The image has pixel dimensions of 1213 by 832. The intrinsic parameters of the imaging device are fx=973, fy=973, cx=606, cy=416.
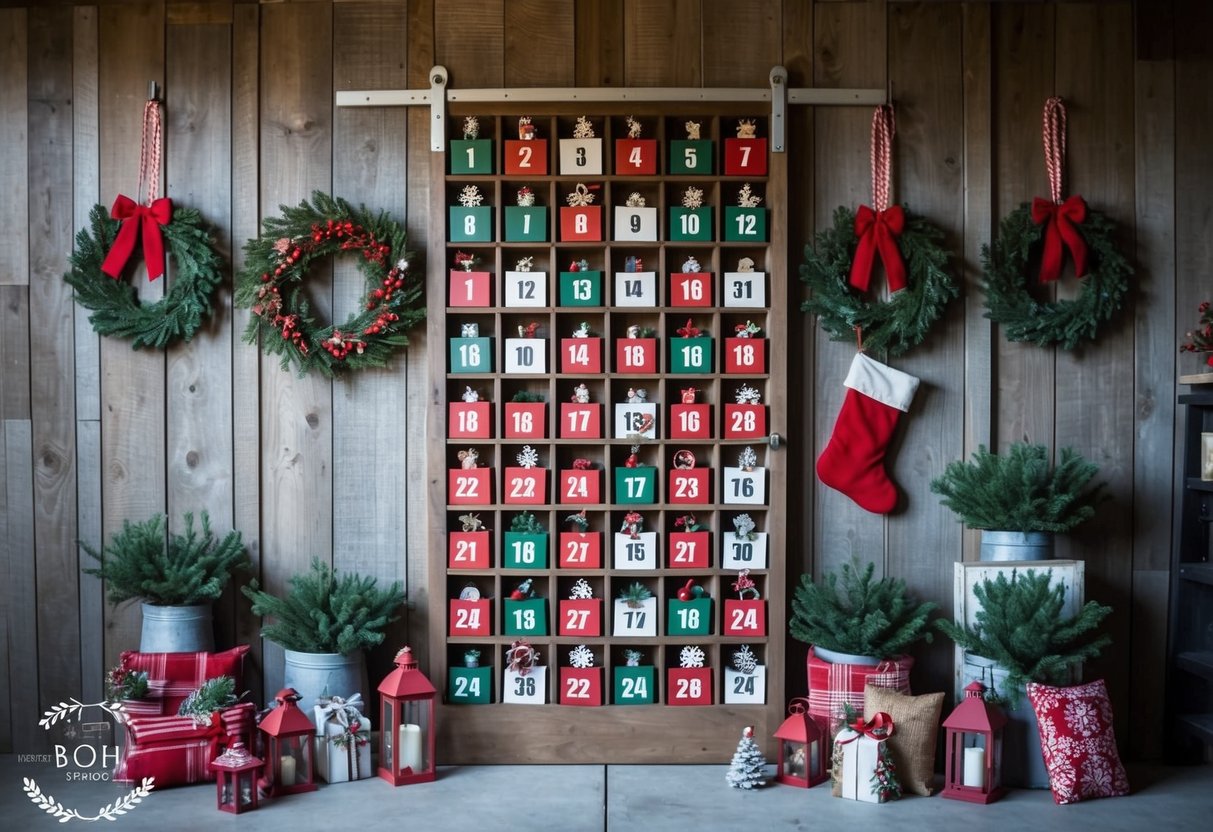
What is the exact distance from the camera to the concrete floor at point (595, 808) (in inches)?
109

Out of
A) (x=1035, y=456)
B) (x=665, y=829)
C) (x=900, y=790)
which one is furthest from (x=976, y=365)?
(x=665, y=829)

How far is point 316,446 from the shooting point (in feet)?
11.4

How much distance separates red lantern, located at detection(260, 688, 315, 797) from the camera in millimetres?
2969

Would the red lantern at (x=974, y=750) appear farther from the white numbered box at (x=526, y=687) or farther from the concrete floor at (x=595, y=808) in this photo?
the white numbered box at (x=526, y=687)

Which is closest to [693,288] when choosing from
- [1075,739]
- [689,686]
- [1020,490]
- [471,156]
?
[471,156]

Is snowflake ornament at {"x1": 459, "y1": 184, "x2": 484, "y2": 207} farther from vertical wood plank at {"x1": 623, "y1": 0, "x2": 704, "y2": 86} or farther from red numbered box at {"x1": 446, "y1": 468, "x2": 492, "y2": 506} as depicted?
red numbered box at {"x1": 446, "y1": 468, "x2": 492, "y2": 506}

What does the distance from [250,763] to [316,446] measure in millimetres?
1099

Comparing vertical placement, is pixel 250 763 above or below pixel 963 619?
below

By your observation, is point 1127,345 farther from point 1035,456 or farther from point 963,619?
point 963,619

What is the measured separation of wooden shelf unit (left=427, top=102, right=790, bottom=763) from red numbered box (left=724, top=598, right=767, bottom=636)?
0.09ft

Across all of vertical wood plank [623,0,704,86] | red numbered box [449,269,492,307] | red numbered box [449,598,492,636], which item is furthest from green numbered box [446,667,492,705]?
vertical wood plank [623,0,704,86]

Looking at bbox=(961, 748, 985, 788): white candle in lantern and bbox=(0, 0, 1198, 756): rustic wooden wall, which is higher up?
bbox=(0, 0, 1198, 756): rustic wooden wall

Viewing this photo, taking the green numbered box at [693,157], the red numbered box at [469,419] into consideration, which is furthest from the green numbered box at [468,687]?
the green numbered box at [693,157]

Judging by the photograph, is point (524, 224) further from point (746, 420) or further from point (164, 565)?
point (164, 565)
